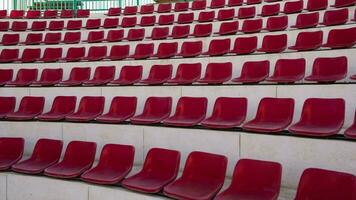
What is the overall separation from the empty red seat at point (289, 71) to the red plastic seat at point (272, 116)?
54 cm

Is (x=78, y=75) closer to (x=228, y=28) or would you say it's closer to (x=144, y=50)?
(x=144, y=50)

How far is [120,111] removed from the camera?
9.02ft

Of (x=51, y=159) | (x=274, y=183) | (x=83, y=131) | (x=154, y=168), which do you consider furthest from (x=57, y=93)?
(x=274, y=183)

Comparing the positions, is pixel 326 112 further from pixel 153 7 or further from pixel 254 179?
pixel 153 7

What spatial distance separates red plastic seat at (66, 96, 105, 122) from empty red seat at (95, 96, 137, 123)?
4.1 inches

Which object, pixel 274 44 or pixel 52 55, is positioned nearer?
pixel 274 44

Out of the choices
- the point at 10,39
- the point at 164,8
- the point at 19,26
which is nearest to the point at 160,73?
the point at 10,39

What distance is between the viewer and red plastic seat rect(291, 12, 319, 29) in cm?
403

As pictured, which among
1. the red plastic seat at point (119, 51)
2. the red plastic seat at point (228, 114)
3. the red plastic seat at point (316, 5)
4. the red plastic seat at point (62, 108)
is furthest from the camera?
the red plastic seat at point (316, 5)

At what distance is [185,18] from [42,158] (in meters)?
3.81

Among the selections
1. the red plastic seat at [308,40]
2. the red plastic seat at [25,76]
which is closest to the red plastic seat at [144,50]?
the red plastic seat at [25,76]

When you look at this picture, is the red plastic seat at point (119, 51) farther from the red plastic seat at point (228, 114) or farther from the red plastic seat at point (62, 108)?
the red plastic seat at point (228, 114)

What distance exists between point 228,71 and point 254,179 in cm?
168

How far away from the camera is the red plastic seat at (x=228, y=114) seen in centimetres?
225
